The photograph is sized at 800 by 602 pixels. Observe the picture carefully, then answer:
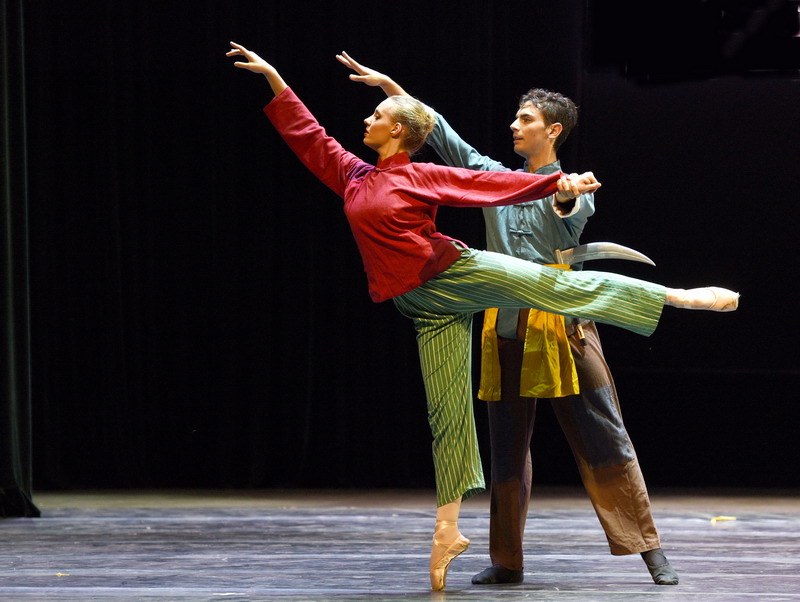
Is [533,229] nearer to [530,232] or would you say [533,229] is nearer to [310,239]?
[530,232]

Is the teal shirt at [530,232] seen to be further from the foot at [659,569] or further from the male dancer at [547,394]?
the foot at [659,569]

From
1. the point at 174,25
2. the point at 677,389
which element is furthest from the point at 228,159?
the point at 677,389

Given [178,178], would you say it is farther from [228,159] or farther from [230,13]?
[230,13]

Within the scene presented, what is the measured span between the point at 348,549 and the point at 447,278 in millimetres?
1137

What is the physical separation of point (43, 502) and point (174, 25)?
7.29 ft

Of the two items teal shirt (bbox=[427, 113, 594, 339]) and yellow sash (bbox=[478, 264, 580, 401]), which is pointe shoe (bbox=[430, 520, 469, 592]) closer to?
yellow sash (bbox=[478, 264, 580, 401])

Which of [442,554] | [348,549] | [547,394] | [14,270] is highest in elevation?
[14,270]

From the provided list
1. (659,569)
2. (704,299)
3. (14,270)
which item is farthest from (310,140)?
(14,270)

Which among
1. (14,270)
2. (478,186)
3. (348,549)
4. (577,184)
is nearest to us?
(577,184)

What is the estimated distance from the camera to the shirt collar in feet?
8.96

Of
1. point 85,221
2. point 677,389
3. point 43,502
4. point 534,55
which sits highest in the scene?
point 534,55

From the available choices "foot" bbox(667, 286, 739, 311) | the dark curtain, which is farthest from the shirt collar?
the dark curtain

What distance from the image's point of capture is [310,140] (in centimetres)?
281

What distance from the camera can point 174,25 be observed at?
5098 millimetres
